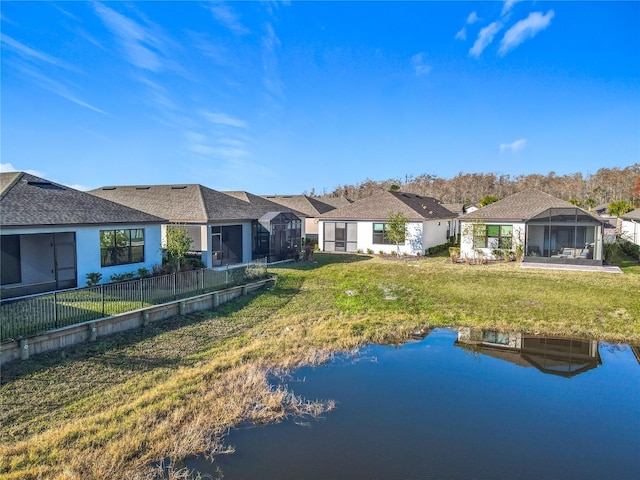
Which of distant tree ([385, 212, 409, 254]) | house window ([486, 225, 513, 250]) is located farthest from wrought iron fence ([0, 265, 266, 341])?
house window ([486, 225, 513, 250])

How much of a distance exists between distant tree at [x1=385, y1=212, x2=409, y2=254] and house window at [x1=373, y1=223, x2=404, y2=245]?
0.57m

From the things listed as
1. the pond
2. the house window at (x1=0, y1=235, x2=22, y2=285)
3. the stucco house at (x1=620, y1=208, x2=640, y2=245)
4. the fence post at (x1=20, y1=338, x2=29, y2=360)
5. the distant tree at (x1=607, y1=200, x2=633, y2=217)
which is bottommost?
the pond

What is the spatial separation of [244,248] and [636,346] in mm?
18021

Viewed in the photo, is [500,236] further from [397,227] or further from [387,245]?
[387,245]

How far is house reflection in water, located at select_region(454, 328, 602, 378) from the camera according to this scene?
36.7 feet

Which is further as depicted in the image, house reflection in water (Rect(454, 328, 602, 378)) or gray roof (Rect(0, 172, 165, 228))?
gray roof (Rect(0, 172, 165, 228))

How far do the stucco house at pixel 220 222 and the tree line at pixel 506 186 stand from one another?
55.8 metres

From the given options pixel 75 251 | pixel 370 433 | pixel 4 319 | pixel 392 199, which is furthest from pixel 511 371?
pixel 392 199

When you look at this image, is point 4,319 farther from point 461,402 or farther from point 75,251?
point 461,402

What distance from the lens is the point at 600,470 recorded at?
679 centimetres

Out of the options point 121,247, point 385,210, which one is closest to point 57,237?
point 121,247

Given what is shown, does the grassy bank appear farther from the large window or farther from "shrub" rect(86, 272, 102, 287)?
"shrub" rect(86, 272, 102, 287)

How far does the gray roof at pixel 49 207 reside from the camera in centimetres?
1434

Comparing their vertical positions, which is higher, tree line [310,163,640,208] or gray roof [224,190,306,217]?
tree line [310,163,640,208]
